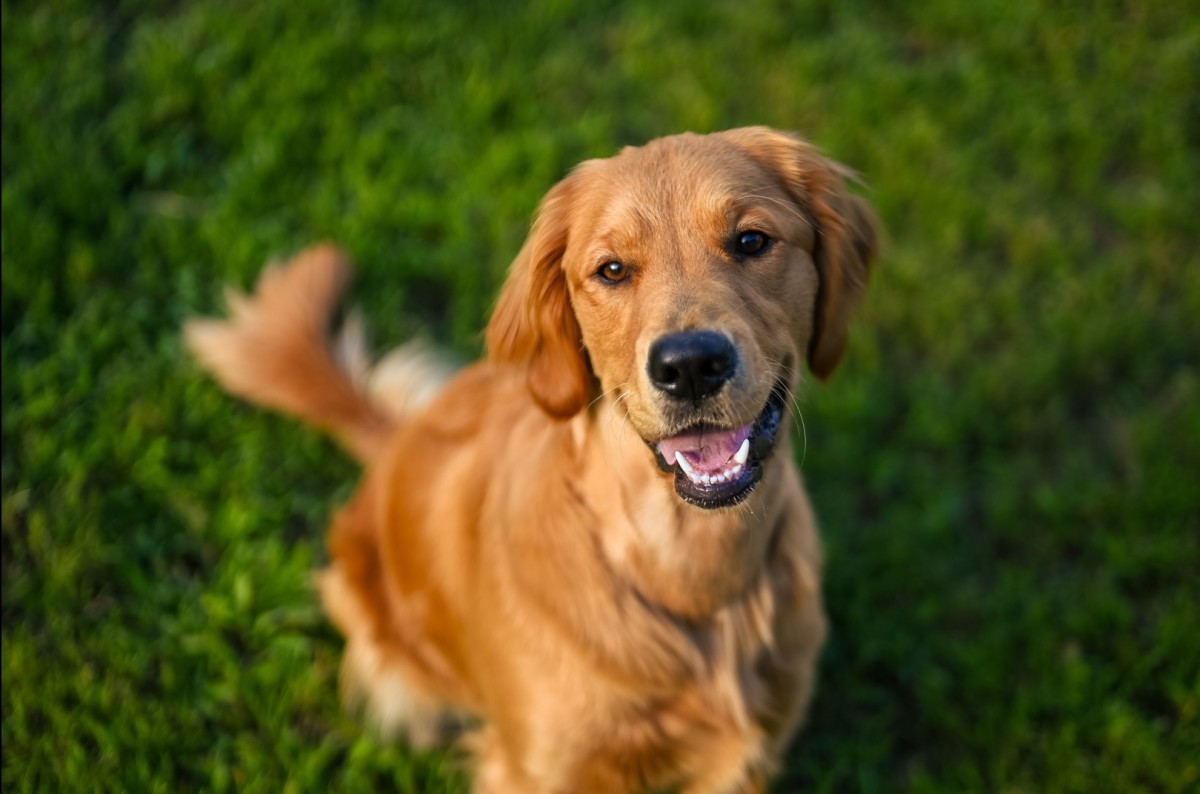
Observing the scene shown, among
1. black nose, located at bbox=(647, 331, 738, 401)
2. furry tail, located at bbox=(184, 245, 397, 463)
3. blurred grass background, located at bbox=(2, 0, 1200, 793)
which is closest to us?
black nose, located at bbox=(647, 331, 738, 401)

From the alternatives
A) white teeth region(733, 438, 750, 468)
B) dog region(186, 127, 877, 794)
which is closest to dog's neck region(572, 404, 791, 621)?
dog region(186, 127, 877, 794)

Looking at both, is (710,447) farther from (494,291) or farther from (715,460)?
(494,291)

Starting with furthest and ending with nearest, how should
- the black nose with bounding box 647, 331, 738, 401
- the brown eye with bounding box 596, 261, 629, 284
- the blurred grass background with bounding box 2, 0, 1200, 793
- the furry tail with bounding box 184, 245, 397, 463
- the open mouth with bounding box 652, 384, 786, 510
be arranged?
the furry tail with bounding box 184, 245, 397, 463, the blurred grass background with bounding box 2, 0, 1200, 793, the brown eye with bounding box 596, 261, 629, 284, the open mouth with bounding box 652, 384, 786, 510, the black nose with bounding box 647, 331, 738, 401

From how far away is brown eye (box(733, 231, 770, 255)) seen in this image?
7.89 feet

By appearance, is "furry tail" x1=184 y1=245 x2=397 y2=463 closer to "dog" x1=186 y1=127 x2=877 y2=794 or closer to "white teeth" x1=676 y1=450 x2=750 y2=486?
"dog" x1=186 y1=127 x2=877 y2=794

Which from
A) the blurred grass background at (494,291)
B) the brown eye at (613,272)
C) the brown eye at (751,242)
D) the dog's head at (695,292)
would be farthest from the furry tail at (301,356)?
the brown eye at (751,242)

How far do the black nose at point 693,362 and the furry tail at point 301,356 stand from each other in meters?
1.81

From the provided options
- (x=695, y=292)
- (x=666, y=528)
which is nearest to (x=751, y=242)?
(x=695, y=292)

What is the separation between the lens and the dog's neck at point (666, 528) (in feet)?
8.13

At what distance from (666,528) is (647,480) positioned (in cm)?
14

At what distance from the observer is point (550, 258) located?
8.42 feet

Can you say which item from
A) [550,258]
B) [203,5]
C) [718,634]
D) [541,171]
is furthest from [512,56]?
[718,634]

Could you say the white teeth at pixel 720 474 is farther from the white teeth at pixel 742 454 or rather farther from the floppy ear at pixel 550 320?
the floppy ear at pixel 550 320

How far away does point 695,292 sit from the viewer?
2252 millimetres
